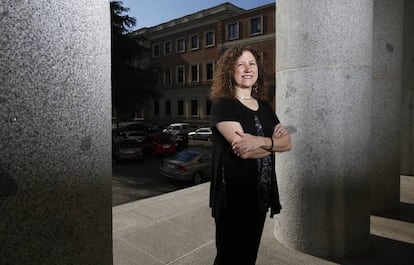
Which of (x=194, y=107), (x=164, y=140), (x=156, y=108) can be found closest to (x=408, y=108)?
(x=164, y=140)

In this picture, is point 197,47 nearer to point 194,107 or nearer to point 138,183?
point 194,107

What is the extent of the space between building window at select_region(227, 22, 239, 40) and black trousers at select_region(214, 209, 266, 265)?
33.3m

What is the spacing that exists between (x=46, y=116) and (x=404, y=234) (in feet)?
15.2

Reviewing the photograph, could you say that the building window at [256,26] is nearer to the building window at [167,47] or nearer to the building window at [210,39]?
the building window at [210,39]

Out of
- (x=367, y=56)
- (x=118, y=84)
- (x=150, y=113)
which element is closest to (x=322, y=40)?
(x=367, y=56)

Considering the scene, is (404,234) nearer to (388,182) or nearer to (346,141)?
(388,182)

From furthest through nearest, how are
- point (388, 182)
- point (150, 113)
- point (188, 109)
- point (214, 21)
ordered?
point (150, 113) < point (188, 109) < point (214, 21) < point (388, 182)

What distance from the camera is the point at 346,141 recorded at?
330 centimetres

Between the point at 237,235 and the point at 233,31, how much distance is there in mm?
34189

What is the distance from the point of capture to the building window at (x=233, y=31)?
110ft

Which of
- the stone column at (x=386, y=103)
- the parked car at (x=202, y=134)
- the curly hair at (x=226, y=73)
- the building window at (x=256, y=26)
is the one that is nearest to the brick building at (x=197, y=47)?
the building window at (x=256, y=26)

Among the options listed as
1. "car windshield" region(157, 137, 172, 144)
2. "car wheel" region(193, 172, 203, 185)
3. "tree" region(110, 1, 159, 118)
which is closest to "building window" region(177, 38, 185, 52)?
"tree" region(110, 1, 159, 118)

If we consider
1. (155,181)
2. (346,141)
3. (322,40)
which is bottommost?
(155,181)

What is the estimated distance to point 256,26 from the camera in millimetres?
31719
